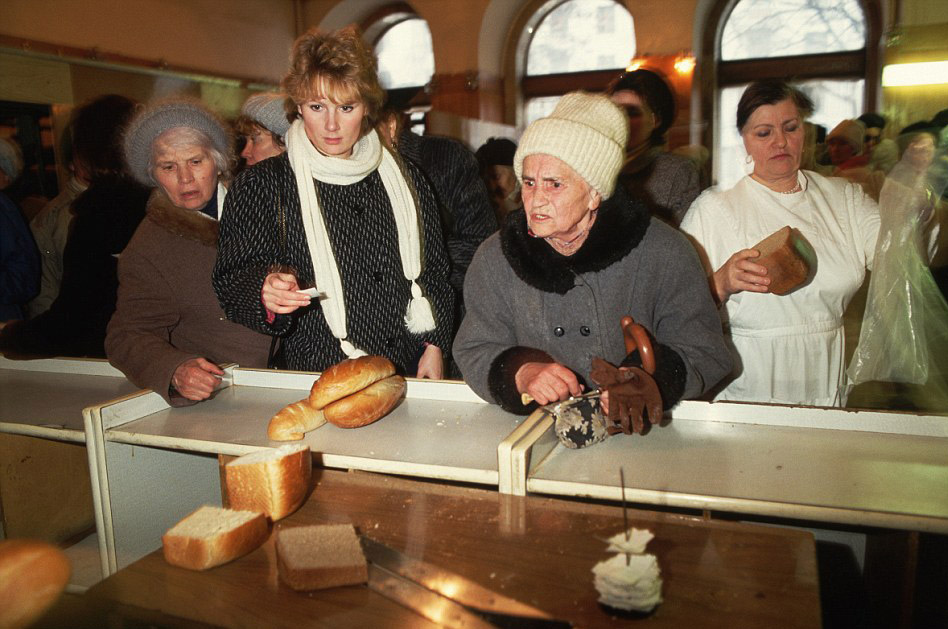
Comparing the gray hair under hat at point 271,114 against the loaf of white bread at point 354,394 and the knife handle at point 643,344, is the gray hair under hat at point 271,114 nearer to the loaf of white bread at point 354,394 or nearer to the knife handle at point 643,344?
the loaf of white bread at point 354,394

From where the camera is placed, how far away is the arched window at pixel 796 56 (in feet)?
24.1

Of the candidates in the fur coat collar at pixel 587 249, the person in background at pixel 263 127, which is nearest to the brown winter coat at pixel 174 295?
the person in background at pixel 263 127

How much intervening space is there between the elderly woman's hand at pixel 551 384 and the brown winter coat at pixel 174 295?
1202 mm

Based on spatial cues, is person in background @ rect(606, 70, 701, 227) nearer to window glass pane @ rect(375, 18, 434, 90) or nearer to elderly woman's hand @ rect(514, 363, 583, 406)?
elderly woman's hand @ rect(514, 363, 583, 406)

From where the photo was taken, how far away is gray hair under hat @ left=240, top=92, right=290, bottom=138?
2969mm

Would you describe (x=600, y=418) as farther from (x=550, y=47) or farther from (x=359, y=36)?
(x=550, y=47)

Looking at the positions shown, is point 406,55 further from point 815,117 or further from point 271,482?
point 271,482

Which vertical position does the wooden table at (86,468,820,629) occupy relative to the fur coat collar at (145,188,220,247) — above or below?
below

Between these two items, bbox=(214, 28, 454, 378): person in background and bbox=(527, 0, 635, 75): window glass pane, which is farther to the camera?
bbox=(527, 0, 635, 75): window glass pane

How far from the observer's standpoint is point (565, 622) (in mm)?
990

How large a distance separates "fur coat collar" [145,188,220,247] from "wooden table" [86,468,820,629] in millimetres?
1327

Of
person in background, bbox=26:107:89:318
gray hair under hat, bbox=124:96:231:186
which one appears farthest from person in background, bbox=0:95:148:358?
person in background, bbox=26:107:89:318

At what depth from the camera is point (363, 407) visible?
5.96 feet

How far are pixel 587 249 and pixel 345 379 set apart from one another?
73 cm
